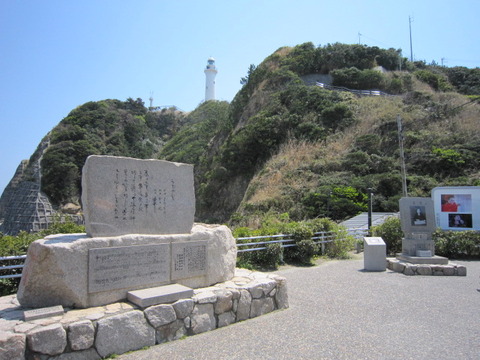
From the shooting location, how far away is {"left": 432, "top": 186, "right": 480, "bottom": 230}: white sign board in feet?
39.0

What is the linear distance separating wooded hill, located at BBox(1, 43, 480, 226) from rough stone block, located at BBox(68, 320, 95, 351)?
16444 mm

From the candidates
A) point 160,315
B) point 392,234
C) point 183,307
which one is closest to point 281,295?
point 183,307

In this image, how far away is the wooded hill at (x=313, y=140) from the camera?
75.0ft

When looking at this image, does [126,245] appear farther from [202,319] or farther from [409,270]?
[409,270]

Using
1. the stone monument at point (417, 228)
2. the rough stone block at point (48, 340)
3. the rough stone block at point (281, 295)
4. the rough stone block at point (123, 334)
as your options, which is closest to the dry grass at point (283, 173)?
the stone monument at point (417, 228)

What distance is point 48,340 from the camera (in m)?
3.32

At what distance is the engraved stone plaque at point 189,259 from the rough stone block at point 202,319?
0.61m

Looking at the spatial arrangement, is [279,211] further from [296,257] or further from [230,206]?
[296,257]

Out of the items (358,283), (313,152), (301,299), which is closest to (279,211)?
(313,152)

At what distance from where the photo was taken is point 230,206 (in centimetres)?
3108

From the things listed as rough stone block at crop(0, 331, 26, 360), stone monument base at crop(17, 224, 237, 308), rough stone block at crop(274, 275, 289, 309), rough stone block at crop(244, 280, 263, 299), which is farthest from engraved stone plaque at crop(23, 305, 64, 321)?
rough stone block at crop(274, 275, 289, 309)

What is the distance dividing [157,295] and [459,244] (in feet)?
34.8

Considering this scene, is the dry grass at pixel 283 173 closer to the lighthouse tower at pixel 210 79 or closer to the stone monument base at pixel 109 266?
the stone monument base at pixel 109 266

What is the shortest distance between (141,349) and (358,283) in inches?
205
